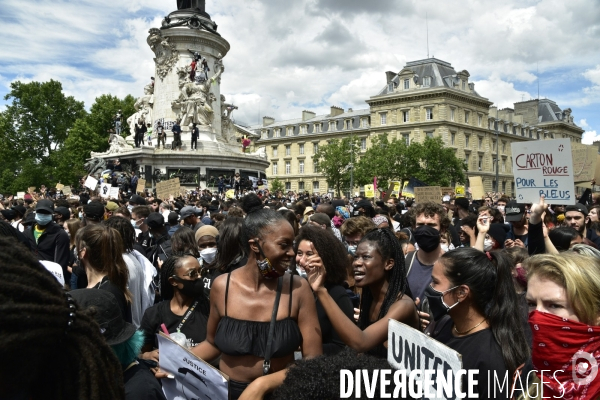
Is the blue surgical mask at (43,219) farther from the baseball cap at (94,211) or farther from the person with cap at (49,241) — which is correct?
the baseball cap at (94,211)

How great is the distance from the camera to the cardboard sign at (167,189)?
15750 mm

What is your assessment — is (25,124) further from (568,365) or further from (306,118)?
(568,365)

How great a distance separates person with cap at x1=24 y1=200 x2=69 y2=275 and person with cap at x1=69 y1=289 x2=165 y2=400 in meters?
4.30

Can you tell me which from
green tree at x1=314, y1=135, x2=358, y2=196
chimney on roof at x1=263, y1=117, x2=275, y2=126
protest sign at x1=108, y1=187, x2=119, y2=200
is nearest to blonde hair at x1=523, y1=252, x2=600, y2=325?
protest sign at x1=108, y1=187, x2=119, y2=200

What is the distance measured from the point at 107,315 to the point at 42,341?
812 mm

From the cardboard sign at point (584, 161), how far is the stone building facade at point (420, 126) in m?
53.2

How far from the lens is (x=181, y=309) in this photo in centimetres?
387

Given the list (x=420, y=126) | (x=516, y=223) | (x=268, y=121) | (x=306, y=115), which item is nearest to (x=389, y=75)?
(x=420, y=126)

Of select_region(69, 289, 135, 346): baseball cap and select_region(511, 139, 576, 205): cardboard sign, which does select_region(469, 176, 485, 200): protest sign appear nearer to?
select_region(511, 139, 576, 205): cardboard sign

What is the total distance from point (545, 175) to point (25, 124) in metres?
59.6

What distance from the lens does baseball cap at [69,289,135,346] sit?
2.22 metres

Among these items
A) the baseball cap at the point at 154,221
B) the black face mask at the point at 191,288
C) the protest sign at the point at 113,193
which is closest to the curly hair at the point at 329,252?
the black face mask at the point at 191,288

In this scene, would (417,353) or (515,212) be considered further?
(515,212)

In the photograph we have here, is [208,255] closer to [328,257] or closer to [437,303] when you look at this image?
[328,257]
